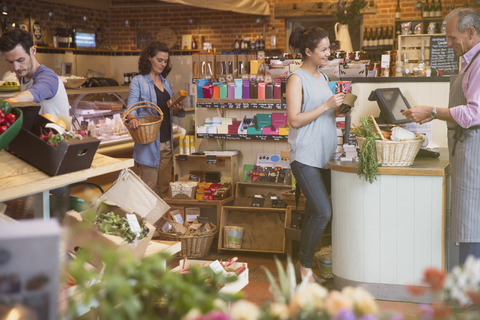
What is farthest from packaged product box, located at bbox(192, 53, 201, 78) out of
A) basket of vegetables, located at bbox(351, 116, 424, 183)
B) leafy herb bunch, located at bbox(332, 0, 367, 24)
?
basket of vegetables, located at bbox(351, 116, 424, 183)

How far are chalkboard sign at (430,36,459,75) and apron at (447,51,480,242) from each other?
148 inches

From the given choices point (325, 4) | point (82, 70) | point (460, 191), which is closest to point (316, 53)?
point (460, 191)

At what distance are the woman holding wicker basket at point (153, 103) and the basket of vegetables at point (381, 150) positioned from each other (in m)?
1.86

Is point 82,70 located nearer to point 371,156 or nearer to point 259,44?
point 259,44

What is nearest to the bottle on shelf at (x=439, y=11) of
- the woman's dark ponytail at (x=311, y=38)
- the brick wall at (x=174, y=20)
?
the brick wall at (x=174, y=20)

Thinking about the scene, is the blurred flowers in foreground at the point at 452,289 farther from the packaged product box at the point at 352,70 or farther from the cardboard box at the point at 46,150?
the packaged product box at the point at 352,70

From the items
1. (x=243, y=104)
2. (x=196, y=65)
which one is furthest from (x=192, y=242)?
(x=196, y=65)

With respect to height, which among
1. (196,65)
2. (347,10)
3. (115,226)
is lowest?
(115,226)

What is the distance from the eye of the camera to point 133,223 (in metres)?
2.00

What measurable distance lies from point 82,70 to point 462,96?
8.75 m

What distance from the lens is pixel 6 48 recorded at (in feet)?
8.57

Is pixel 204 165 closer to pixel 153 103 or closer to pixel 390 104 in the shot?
pixel 153 103

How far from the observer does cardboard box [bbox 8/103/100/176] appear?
1.96 meters

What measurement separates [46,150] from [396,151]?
6.54ft
